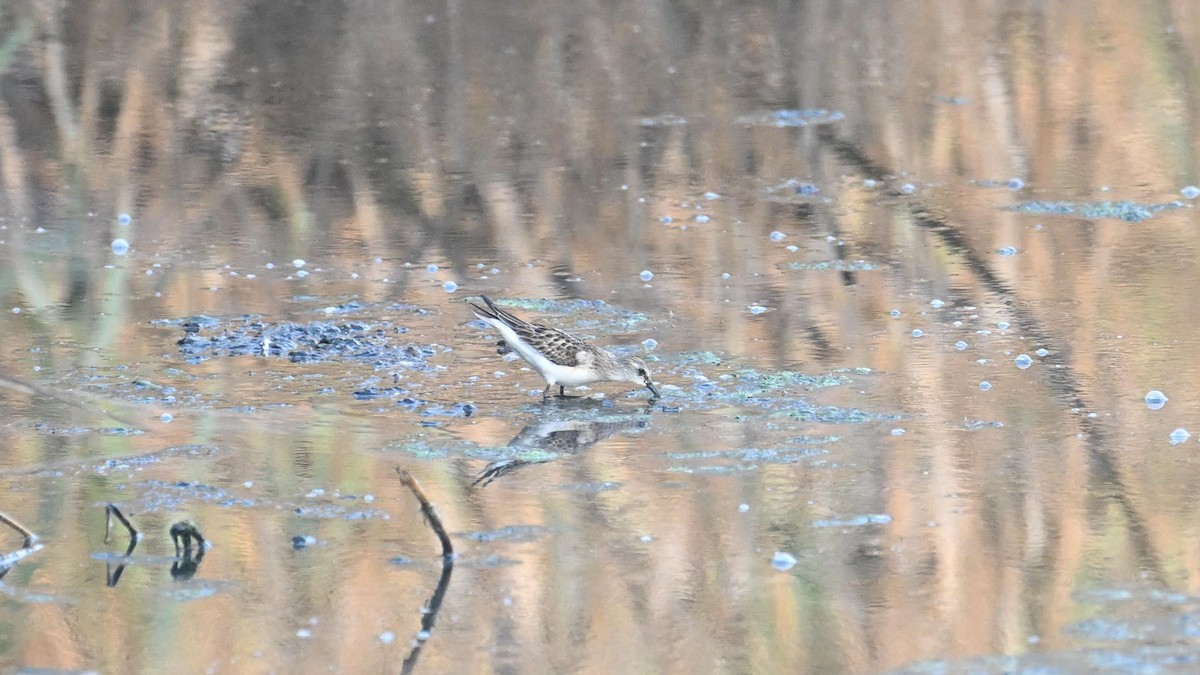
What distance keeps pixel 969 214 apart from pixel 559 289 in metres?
2.91

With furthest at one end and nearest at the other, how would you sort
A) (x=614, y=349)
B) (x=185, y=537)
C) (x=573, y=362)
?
1. (x=614, y=349)
2. (x=573, y=362)
3. (x=185, y=537)

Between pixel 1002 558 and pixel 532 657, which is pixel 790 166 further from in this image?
pixel 532 657

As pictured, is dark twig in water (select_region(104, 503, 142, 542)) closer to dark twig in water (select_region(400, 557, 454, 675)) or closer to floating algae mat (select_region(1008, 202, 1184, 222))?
dark twig in water (select_region(400, 557, 454, 675))

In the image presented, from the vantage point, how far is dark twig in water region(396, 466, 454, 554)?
17.7 feet

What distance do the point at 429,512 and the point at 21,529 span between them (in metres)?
1.26

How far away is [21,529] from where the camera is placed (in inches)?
227

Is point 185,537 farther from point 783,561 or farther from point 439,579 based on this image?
point 783,561

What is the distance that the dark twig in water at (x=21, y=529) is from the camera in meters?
5.62

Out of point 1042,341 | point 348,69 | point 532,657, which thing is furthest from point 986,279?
point 348,69

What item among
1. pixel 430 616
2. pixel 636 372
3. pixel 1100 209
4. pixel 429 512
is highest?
pixel 429 512

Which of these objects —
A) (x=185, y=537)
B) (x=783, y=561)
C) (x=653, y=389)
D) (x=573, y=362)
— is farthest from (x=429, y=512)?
(x=653, y=389)

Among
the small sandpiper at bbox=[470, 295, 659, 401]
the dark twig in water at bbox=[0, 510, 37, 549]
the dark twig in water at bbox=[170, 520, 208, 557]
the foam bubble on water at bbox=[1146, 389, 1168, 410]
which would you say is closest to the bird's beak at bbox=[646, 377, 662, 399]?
the small sandpiper at bbox=[470, 295, 659, 401]

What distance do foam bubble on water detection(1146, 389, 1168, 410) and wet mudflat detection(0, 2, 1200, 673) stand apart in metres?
0.02

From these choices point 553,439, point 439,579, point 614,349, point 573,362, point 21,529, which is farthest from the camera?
point 614,349
